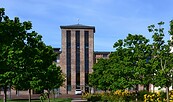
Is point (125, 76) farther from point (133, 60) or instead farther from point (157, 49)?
point (157, 49)

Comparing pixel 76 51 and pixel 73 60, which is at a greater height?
pixel 76 51

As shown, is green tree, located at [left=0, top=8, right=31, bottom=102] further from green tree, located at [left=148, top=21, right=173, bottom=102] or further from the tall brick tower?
the tall brick tower

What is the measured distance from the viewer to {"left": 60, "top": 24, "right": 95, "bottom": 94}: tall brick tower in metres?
106

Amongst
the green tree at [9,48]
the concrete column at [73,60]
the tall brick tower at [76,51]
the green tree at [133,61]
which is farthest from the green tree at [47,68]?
the tall brick tower at [76,51]

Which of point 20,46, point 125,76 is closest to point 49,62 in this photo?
point 125,76

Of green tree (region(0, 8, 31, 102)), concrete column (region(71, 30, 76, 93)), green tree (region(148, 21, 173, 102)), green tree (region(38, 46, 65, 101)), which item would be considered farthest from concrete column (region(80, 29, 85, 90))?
green tree (region(0, 8, 31, 102))

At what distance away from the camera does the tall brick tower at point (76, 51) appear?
347ft

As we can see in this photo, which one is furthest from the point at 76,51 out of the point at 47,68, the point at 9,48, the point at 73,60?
the point at 9,48

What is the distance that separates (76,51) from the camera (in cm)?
10588

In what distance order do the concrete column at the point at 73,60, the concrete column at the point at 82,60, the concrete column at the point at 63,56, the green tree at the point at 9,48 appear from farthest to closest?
1. the concrete column at the point at 82,60
2. the concrete column at the point at 73,60
3. the concrete column at the point at 63,56
4. the green tree at the point at 9,48

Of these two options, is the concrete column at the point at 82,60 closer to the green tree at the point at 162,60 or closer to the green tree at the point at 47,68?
the green tree at the point at 47,68

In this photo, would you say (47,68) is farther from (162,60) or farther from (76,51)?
(76,51)

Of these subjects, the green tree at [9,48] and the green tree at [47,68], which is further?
the green tree at [47,68]

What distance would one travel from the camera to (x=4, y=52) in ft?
62.4
